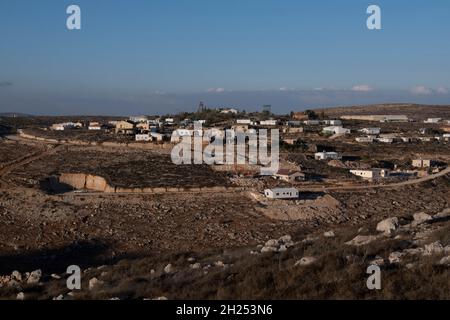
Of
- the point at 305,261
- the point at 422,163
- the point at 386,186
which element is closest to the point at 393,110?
the point at 422,163

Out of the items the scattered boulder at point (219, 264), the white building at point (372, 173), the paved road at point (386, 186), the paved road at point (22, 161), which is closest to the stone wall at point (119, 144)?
the paved road at point (22, 161)

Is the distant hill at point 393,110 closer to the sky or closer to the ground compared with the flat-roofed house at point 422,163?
closer to the sky

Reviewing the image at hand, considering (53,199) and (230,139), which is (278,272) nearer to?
(53,199)

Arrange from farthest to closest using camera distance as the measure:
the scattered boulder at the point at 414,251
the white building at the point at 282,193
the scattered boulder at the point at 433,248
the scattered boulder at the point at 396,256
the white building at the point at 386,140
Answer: the white building at the point at 386,140 → the white building at the point at 282,193 → the scattered boulder at the point at 414,251 → the scattered boulder at the point at 433,248 → the scattered boulder at the point at 396,256

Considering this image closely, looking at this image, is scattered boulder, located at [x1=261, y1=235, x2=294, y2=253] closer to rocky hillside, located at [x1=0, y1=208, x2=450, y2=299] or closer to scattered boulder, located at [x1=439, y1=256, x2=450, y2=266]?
rocky hillside, located at [x1=0, y1=208, x2=450, y2=299]

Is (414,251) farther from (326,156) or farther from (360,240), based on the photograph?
(326,156)

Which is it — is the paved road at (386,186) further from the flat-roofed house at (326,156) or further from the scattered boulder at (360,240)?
the scattered boulder at (360,240)
